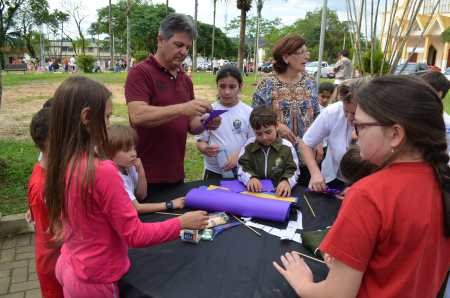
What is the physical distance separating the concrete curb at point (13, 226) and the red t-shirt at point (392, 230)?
343 centimetres

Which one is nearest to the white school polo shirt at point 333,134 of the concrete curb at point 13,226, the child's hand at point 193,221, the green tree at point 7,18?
the child's hand at point 193,221

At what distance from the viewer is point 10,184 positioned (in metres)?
4.48

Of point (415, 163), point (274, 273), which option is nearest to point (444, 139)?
point (415, 163)

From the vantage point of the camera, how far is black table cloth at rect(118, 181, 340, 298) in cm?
130

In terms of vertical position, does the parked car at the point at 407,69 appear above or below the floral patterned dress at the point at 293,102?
above

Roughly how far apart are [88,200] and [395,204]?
96 centimetres

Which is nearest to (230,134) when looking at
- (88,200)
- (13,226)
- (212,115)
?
(212,115)

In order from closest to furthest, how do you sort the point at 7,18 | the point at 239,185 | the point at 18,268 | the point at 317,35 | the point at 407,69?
the point at 239,185 → the point at 18,268 → the point at 7,18 → the point at 407,69 → the point at 317,35

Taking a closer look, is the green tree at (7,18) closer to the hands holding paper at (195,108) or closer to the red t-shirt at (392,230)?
the hands holding paper at (195,108)

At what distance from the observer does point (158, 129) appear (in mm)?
2352

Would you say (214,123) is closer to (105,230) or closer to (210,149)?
(210,149)

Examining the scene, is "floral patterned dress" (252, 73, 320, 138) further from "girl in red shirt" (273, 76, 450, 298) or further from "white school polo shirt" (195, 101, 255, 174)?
"girl in red shirt" (273, 76, 450, 298)

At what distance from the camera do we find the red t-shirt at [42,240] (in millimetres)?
1687

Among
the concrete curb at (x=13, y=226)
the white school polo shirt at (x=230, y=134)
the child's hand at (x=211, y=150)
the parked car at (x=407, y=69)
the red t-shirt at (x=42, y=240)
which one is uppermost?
the parked car at (x=407, y=69)
